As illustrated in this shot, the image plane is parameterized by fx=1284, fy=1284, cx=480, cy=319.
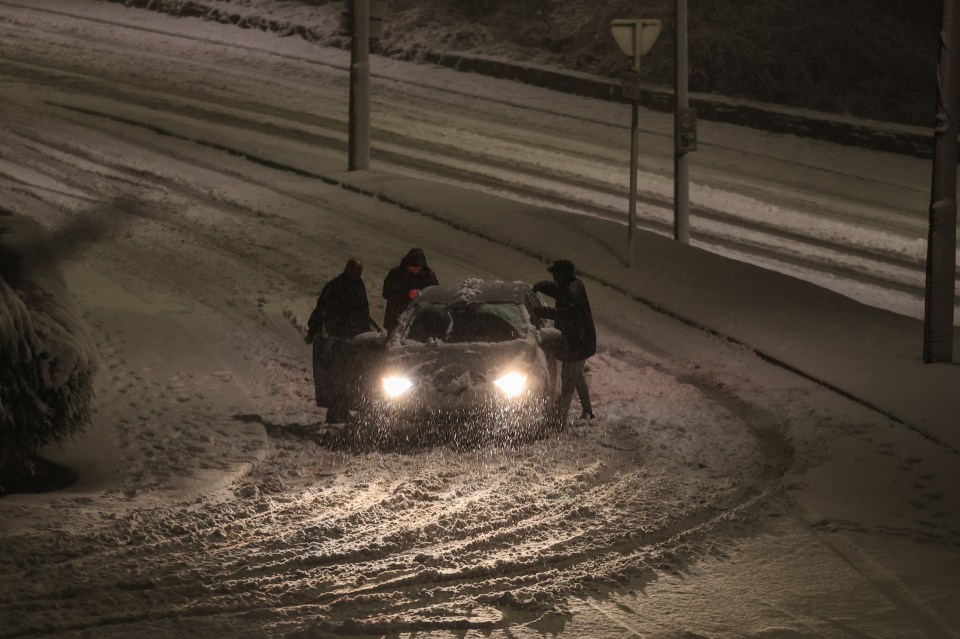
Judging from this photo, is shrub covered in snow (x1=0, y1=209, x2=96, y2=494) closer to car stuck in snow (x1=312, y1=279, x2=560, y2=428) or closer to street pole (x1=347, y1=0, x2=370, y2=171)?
car stuck in snow (x1=312, y1=279, x2=560, y2=428)

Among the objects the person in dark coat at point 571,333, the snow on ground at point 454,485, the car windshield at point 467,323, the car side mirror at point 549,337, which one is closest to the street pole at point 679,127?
the snow on ground at point 454,485

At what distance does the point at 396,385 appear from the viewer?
36.7 ft

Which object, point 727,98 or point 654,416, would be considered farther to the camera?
point 727,98

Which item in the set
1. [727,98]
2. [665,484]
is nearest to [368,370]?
[665,484]

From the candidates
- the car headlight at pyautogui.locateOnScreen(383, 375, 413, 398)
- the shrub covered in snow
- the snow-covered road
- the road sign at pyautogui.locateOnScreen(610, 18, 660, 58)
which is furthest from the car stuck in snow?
the snow-covered road

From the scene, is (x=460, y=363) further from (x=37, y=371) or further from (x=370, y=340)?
(x=37, y=371)

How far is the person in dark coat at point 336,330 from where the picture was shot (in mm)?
11797

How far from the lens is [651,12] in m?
33.7

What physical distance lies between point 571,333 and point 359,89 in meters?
11.0

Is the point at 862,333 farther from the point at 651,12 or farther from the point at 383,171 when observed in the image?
the point at 651,12

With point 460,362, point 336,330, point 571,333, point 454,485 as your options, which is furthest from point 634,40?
point 454,485

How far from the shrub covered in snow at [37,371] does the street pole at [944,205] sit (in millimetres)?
8340

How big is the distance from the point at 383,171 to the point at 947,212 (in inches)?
470

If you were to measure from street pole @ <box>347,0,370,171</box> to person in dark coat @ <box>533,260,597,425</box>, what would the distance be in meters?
10.0
